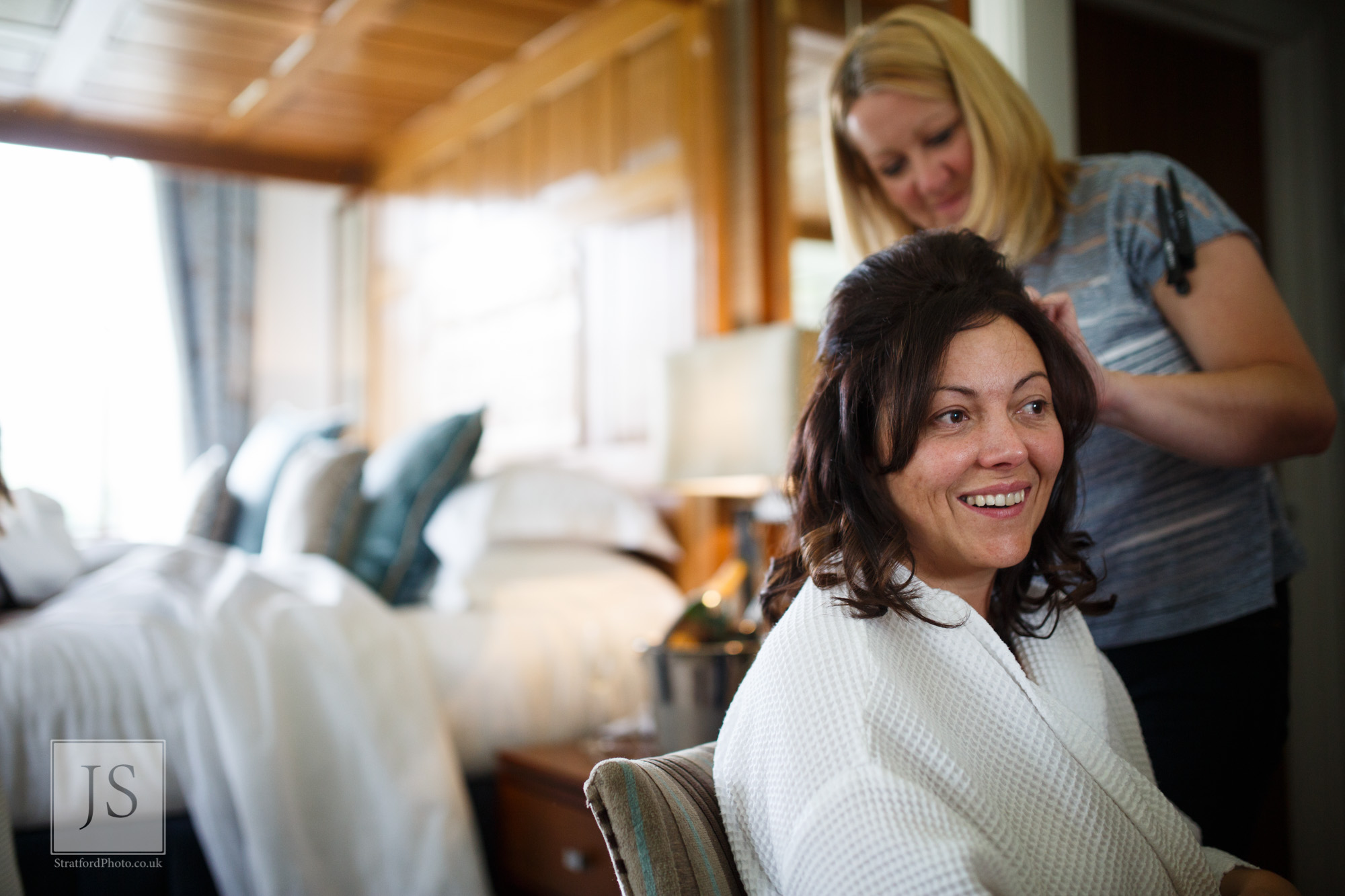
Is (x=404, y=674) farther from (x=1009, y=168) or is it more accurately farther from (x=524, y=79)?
(x=524, y=79)

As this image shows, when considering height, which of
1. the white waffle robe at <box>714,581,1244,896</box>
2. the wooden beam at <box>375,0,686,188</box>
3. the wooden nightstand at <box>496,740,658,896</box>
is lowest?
the wooden nightstand at <box>496,740,658,896</box>

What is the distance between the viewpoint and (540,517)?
107 inches

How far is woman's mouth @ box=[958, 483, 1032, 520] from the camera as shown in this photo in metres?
0.90

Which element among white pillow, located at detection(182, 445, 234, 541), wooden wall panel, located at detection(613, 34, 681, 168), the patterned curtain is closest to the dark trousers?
wooden wall panel, located at detection(613, 34, 681, 168)

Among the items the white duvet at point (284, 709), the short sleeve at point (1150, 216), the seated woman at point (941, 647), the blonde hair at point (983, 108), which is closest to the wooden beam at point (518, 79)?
the blonde hair at point (983, 108)

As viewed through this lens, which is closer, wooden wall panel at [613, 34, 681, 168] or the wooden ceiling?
the wooden ceiling

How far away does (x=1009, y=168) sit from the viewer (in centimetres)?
123

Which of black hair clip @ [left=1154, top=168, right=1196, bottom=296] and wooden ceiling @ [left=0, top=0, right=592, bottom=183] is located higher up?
wooden ceiling @ [left=0, top=0, right=592, bottom=183]

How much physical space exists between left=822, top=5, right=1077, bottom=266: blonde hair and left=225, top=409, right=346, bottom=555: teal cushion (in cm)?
236

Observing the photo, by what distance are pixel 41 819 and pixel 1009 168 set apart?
59.4 inches

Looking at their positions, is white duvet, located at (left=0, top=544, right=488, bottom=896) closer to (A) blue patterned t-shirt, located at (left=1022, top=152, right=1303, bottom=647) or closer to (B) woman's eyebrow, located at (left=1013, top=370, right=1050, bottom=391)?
(A) blue patterned t-shirt, located at (left=1022, top=152, right=1303, bottom=647)

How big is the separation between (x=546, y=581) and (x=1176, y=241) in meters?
1.78

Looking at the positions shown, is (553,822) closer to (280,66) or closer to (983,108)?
(983,108)

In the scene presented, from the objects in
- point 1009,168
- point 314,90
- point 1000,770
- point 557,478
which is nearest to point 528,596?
point 557,478
